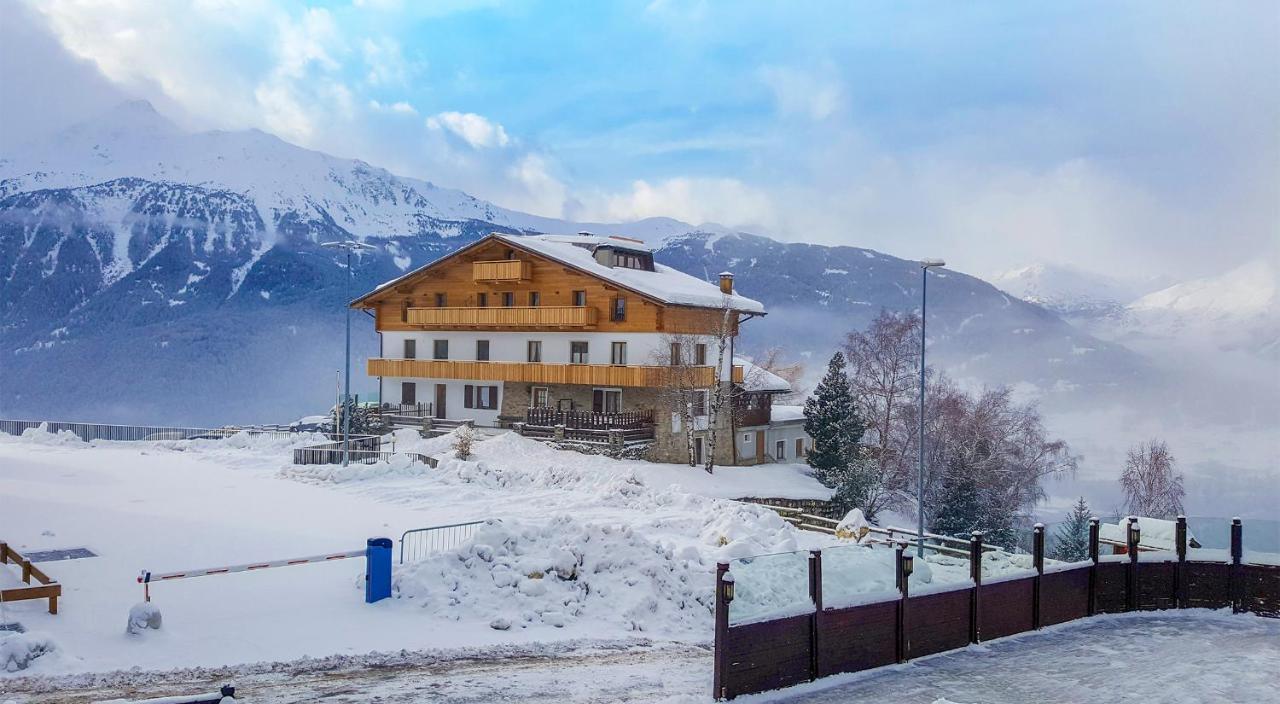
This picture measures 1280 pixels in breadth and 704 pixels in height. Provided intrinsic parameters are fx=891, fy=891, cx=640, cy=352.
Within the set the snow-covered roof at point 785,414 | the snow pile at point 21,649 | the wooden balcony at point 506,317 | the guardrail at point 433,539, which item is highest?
the wooden balcony at point 506,317

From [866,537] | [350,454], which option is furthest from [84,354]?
[866,537]

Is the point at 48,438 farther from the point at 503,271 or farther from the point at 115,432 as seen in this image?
the point at 503,271

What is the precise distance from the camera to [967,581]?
1656 centimetres

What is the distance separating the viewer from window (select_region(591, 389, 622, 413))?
1783 inches

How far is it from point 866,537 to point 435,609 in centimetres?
1428

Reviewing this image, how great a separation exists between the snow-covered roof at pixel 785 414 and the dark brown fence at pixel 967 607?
31490mm

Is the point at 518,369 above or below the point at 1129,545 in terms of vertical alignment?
above

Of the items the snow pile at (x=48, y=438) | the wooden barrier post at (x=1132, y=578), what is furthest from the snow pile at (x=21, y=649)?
the snow pile at (x=48, y=438)

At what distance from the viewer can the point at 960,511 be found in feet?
143

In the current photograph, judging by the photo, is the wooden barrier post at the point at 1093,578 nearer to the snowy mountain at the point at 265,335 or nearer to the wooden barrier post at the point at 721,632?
the wooden barrier post at the point at 721,632

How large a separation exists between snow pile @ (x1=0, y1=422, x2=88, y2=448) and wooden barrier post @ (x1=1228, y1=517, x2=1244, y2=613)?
47064mm

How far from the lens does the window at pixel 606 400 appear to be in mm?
45281

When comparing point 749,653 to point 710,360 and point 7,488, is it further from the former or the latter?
point 710,360

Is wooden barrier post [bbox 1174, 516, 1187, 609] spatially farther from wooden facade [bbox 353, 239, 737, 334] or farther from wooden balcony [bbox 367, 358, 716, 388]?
wooden facade [bbox 353, 239, 737, 334]
